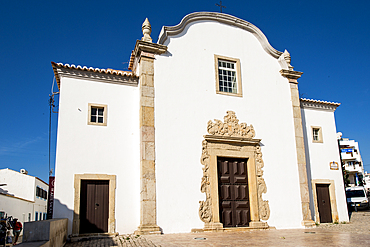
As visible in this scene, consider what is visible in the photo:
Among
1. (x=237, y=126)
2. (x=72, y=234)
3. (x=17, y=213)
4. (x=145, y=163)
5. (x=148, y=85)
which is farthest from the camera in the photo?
(x=17, y=213)

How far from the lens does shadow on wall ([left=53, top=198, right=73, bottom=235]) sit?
972cm

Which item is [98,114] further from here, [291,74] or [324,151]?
[324,151]

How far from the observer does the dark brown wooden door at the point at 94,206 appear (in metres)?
10.1

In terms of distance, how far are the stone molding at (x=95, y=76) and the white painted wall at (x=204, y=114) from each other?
956 millimetres

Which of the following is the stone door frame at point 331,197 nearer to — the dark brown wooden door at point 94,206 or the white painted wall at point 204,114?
the white painted wall at point 204,114

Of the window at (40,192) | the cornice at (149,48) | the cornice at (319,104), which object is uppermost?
the cornice at (149,48)

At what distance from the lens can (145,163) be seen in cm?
1059

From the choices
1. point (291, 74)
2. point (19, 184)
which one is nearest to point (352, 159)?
point (291, 74)

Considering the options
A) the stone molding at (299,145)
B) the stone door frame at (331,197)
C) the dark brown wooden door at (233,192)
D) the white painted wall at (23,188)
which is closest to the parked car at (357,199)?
the stone door frame at (331,197)

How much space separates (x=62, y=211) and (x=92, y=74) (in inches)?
175

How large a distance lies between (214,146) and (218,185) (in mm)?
A: 1329

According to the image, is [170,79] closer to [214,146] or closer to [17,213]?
[214,146]

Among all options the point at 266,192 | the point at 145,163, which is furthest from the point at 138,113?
the point at 266,192

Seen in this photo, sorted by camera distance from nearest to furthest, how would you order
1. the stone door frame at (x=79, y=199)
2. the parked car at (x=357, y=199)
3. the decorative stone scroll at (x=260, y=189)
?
1. the stone door frame at (x=79, y=199)
2. the decorative stone scroll at (x=260, y=189)
3. the parked car at (x=357, y=199)
